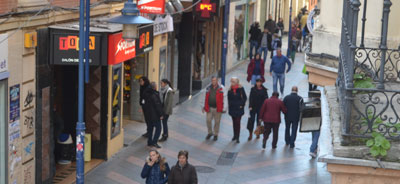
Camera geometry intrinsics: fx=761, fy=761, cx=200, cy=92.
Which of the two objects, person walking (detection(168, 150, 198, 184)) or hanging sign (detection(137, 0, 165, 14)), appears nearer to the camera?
person walking (detection(168, 150, 198, 184))

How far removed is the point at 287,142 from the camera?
19.0m

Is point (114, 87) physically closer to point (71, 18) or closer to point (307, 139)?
point (71, 18)

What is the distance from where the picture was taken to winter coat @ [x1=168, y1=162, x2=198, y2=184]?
11602 mm

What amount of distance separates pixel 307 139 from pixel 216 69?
1161 cm

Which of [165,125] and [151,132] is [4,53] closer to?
[151,132]

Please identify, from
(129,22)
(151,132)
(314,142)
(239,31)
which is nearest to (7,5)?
(129,22)

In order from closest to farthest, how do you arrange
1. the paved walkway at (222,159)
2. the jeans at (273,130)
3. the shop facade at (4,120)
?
the shop facade at (4,120), the paved walkway at (222,159), the jeans at (273,130)

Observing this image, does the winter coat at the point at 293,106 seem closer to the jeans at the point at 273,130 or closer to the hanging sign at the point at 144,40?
the jeans at the point at 273,130

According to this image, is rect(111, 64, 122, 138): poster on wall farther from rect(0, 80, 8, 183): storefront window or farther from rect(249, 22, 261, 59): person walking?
rect(249, 22, 261, 59): person walking

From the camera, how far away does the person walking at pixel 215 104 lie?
62.1ft

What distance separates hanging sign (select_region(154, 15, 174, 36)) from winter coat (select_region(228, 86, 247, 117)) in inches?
123

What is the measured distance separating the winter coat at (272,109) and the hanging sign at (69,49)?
17.7 feet

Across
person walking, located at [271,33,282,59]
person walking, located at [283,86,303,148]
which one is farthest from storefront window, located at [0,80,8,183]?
person walking, located at [271,33,282,59]

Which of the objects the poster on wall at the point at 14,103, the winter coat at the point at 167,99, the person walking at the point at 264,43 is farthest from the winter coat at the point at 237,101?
the person walking at the point at 264,43
